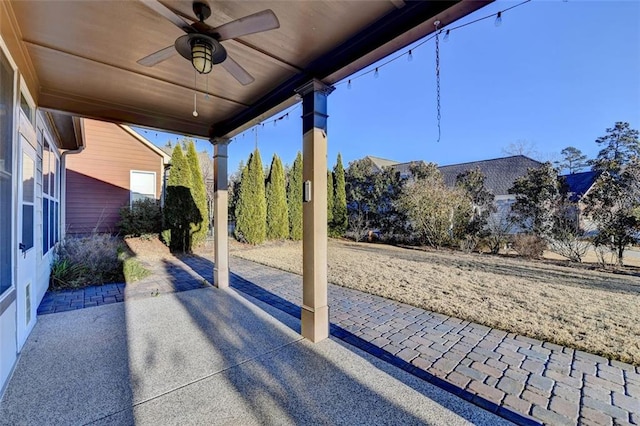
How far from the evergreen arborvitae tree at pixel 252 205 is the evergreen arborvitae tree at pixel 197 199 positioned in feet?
5.16

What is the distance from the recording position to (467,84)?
7070mm

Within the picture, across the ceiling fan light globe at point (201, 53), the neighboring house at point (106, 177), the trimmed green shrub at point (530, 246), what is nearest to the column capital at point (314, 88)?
the ceiling fan light globe at point (201, 53)

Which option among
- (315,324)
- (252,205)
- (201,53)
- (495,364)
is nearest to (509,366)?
(495,364)

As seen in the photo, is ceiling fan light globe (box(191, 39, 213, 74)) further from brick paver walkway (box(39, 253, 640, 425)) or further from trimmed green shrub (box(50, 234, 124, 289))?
trimmed green shrub (box(50, 234, 124, 289))

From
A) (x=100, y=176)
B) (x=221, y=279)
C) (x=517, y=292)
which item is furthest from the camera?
(x=100, y=176)

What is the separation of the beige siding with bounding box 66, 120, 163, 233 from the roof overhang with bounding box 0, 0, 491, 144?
22.9 ft

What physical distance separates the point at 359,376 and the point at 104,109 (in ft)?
15.0

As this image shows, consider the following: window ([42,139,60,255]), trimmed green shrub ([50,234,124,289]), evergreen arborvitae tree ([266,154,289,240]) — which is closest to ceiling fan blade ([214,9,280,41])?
window ([42,139,60,255])

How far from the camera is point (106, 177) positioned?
9477 millimetres

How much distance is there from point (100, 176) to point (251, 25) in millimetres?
10269

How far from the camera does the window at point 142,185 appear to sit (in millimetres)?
10041

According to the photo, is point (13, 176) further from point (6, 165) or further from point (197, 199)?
point (197, 199)

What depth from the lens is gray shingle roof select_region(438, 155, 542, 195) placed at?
13523 mm

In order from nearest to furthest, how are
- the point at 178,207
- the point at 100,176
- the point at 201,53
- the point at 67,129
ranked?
the point at 201,53, the point at 67,129, the point at 178,207, the point at 100,176
